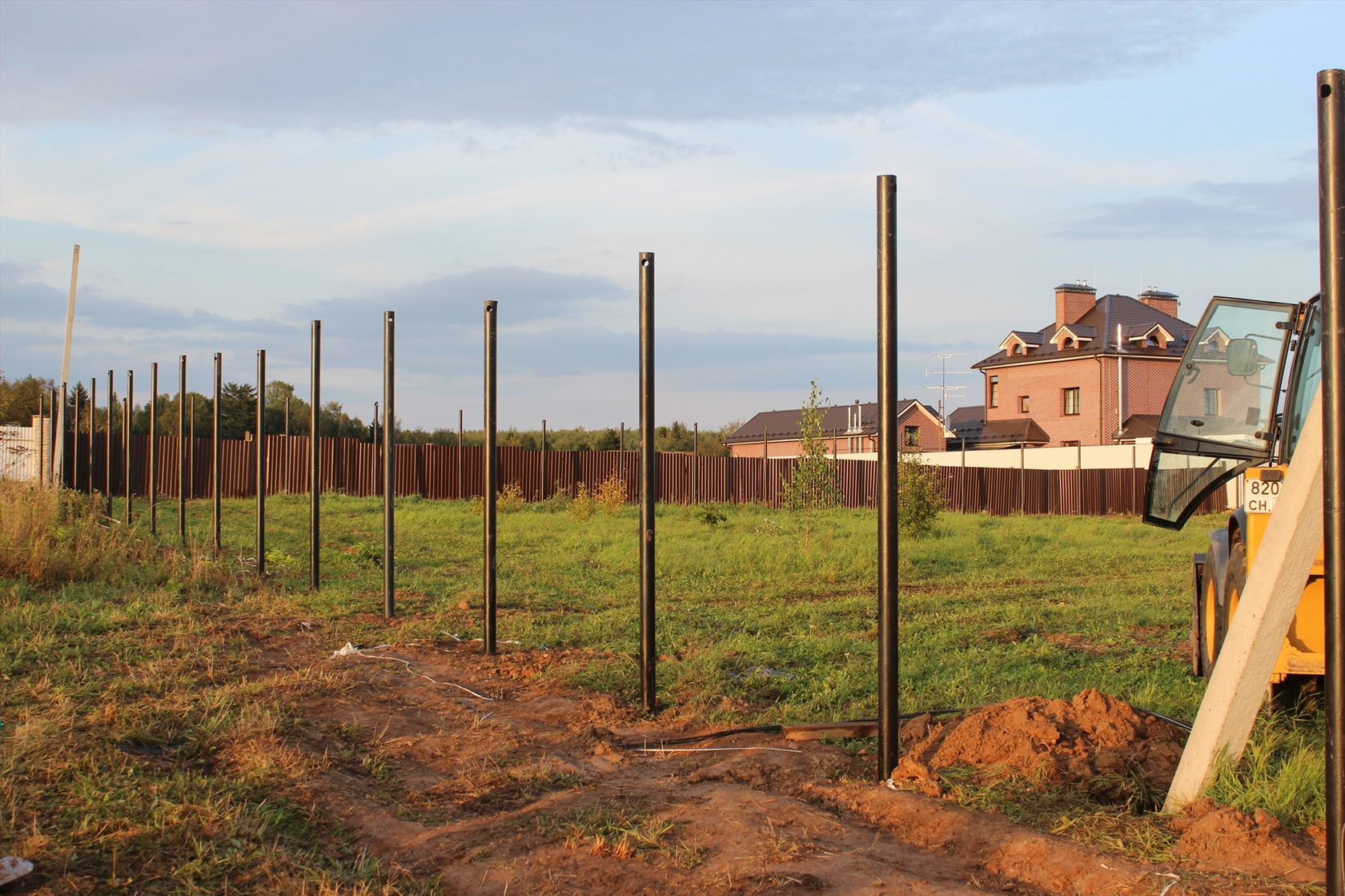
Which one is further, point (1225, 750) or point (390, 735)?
point (390, 735)

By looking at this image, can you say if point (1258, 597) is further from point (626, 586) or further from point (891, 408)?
point (626, 586)

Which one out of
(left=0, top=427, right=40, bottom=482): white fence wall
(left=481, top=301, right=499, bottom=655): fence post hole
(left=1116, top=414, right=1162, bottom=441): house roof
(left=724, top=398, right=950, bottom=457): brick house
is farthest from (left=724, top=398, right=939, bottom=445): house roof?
(left=481, top=301, right=499, bottom=655): fence post hole

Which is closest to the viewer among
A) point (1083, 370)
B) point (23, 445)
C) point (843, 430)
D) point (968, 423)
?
point (23, 445)

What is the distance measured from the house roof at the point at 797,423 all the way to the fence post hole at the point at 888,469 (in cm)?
3904

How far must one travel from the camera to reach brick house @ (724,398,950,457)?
149 feet

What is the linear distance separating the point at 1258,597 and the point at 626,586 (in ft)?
28.1

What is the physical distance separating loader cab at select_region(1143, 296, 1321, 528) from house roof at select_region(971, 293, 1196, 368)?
36.5 m

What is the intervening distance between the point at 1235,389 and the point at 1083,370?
1476 inches

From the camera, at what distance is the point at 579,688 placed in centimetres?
616

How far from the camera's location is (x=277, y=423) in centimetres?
4366

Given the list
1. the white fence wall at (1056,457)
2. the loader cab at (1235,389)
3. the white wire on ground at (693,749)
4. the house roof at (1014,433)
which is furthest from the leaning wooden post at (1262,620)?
the house roof at (1014,433)

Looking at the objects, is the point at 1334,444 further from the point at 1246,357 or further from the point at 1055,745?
the point at 1246,357

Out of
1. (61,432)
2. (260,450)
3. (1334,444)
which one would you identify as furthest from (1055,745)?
(61,432)

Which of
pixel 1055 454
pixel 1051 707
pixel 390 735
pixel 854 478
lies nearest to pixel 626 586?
pixel 390 735
